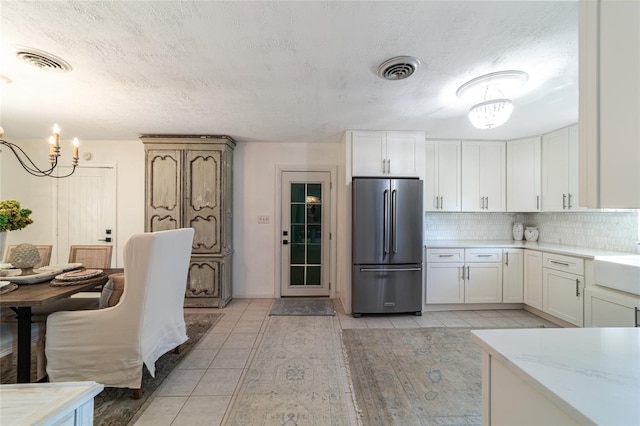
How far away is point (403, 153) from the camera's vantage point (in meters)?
3.48

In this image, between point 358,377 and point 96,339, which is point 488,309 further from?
point 96,339

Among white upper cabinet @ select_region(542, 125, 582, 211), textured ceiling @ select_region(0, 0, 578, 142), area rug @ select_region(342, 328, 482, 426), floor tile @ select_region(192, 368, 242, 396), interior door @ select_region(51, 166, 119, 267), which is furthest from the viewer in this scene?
interior door @ select_region(51, 166, 119, 267)

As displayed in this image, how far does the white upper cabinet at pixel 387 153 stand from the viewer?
3.43 meters

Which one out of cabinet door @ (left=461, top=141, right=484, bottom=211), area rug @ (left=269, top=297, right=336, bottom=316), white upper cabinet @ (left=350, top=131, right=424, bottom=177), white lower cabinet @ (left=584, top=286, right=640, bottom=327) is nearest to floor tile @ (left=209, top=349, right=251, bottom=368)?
area rug @ (left=269, top=297, right=336, bottom=316)

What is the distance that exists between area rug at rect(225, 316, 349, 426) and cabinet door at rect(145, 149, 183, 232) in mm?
2148

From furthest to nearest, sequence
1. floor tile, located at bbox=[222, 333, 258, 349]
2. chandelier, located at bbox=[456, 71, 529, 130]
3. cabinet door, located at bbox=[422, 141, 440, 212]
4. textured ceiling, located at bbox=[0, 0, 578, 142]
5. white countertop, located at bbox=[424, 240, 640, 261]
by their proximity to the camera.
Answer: cabinet door, located at bbox=[422, 141, 440, 212] → white countertop, located at bbox=[424, 240, 640, 261] → floor tile, located at bbox=[222, 333, 258, 349] → chandelier, located at bbox=[456, 71, 529, 130] → textured ceiling, located at bbox=[0, 0, 578, 142]

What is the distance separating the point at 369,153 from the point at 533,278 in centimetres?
270

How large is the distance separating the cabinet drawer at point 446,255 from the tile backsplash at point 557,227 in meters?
0.55

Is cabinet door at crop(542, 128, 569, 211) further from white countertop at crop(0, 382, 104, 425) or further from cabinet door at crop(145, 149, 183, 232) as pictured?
cabinet door at crop(145, 149, 183, 232)

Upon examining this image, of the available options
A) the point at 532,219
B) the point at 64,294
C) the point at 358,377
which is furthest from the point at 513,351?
the point at 532,219

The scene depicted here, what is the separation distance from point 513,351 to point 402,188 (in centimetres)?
265

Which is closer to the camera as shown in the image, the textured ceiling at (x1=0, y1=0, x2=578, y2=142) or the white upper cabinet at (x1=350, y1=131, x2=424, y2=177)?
the textured ceiling at (x1=0, y1=0, x2=578, y2=142)

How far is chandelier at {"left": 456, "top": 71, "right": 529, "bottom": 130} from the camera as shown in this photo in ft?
6.66

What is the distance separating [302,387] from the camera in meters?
1.95
